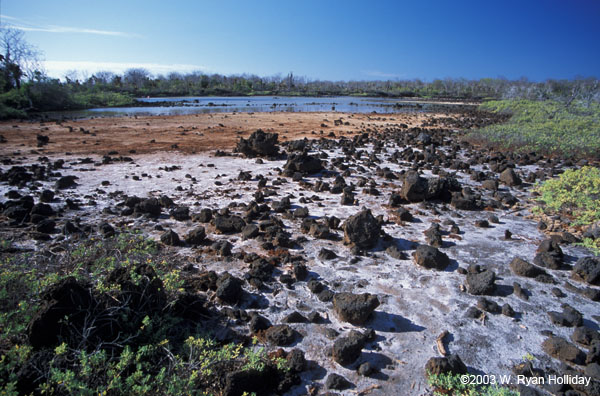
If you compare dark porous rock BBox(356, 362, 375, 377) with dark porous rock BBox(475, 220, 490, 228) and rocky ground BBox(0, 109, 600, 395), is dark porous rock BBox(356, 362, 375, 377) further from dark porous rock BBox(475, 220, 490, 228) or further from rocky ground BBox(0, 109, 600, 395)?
dark porous rock BBox(475, 220, 490, 228)

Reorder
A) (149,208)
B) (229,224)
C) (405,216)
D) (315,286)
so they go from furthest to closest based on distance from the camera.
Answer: (149,208) < (405,216) < (229,224) < (315,286)

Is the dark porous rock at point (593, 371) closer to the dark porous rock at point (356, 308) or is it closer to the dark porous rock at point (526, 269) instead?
the dark porous rock at point (526, 269)

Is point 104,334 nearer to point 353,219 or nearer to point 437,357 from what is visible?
point 437,357

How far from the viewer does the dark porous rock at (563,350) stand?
338 cm

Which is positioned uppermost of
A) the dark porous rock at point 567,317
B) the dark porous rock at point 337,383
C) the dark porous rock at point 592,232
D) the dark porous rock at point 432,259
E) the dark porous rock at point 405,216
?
the dark porous rock at point 592,232

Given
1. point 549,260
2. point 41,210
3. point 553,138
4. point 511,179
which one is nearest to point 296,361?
point 549,260

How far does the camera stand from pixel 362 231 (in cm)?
564

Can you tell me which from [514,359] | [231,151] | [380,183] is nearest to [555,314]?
[514,359]

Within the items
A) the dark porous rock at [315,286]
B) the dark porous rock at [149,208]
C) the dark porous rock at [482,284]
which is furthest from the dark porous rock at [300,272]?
the dark porous rock at [149,208]

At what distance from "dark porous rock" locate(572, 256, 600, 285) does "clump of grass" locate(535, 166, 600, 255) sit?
1.85m

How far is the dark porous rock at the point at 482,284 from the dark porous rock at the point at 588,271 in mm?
1378

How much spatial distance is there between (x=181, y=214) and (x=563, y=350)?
624cm

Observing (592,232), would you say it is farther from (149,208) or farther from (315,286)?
(149,208)

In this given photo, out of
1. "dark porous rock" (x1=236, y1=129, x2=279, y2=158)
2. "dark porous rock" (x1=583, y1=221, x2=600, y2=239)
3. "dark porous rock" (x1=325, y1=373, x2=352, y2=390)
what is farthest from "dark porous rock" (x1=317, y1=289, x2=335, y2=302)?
"dark porous rock" (x1=236, y1=129, x2=279, y2=158)
